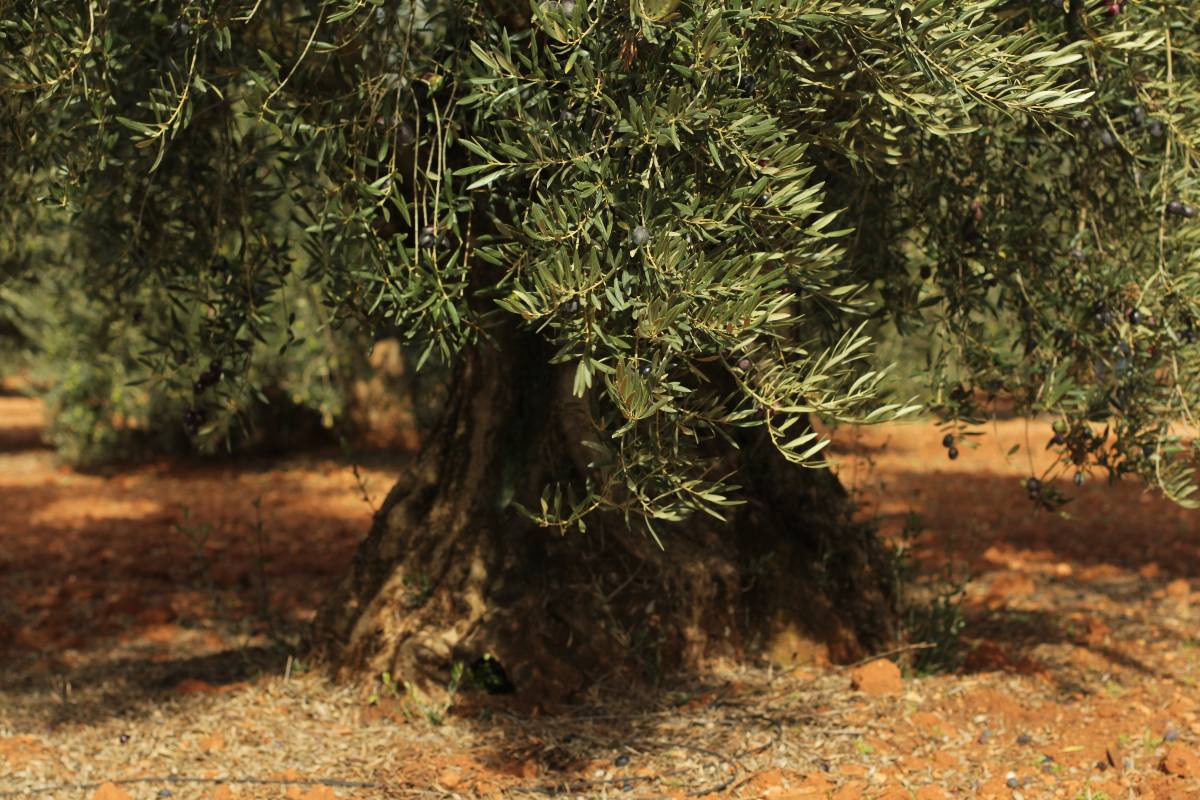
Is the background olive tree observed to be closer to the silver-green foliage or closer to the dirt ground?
the silver-green foliage

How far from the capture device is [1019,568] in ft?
26.0

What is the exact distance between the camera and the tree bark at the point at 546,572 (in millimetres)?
4820

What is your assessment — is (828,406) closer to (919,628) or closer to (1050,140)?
(1050,140)

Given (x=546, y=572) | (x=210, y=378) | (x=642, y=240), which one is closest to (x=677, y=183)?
(x=642, y=240)

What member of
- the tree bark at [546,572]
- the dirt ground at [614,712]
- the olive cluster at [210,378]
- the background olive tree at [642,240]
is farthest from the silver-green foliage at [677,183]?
the dirt ground at [614,712]

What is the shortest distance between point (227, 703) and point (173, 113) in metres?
2.62

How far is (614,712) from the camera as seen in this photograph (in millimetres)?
4656

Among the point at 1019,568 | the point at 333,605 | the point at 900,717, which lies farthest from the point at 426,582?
the point at 1019,568

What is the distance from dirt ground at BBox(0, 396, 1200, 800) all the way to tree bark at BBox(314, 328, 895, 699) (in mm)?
174

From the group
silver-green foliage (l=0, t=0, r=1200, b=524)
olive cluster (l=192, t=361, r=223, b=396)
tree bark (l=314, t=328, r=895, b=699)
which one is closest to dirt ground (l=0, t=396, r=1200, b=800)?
tree bark (l=314, t=328, r=895, b=699)

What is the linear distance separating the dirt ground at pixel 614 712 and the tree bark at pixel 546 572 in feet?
0.57

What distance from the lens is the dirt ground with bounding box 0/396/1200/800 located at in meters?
4.15

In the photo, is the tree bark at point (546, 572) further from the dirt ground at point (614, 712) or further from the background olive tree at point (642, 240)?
the dirt ground at point (614, 712)

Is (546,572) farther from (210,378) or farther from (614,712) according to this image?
(210,378)
